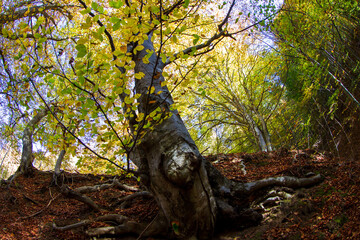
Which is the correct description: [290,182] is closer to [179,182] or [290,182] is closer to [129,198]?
[179,182]

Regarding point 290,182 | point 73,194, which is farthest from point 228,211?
point 73,194

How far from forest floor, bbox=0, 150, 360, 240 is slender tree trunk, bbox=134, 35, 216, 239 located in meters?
0.33

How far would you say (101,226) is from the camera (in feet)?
→ 8.63

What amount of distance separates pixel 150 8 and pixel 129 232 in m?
2.31

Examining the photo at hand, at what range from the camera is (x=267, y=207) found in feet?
8.24

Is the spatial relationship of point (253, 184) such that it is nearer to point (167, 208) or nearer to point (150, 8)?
point (167, 208)

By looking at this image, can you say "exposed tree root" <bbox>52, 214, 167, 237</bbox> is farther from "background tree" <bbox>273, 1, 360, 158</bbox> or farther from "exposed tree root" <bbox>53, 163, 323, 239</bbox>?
"background tree" <bbox>273, 1, 360, 158</bbox>

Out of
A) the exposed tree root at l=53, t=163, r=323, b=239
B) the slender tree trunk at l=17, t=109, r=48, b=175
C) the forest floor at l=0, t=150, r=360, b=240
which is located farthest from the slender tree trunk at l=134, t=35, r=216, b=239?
the slender tree trunk at l=17, t=109, r=48, b=175

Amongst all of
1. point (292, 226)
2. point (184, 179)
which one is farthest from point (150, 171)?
point (292, 226)

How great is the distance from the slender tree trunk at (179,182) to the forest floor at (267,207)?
0.33 meters

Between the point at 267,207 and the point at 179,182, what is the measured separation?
1.20 m

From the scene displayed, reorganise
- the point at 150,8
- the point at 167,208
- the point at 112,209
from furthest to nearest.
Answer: the point at 112,209
the point at 167,208
the point at 150,8

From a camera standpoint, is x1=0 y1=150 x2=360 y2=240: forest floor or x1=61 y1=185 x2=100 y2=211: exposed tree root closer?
x1=0 y1=150 x2=360 y2=240: forest floor

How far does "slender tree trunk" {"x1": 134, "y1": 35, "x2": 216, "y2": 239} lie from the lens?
210 cm
